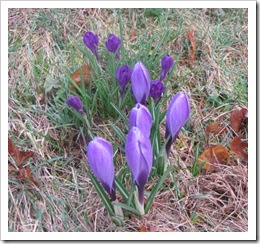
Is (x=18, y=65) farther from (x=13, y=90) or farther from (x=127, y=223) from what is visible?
(x=127, y=223)

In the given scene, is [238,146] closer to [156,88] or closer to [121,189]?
[156,88]

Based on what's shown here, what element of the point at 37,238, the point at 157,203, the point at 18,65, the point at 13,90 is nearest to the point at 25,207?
the point at 37,238

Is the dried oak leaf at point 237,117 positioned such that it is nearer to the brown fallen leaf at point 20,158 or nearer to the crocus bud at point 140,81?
the crocus bud at point 140,81

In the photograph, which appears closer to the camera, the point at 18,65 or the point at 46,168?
the point at 46,168

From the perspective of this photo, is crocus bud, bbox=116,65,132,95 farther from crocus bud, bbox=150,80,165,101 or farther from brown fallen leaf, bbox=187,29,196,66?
brown fallen leaf, bbox=187,29,196,66

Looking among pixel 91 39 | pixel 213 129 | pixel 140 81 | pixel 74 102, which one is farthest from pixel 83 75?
pixel 213 129

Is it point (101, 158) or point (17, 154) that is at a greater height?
point (101, 158)

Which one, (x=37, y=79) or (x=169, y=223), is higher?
(x=37, y=79)
